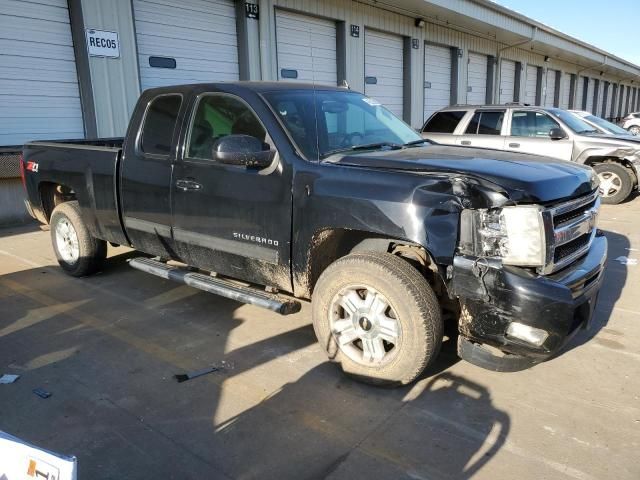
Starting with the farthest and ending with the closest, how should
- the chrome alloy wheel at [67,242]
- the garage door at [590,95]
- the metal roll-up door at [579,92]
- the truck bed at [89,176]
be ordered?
1. the garage door at [590,95]
2. the metal roll-up door at [579,92]
3. the chrome alloy wheel at [67,242]
4. the truck bed at [89,176]

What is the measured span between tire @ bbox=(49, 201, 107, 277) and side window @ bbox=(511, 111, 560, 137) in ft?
25.1

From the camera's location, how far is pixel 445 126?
10.3 m

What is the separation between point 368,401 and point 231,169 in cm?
192

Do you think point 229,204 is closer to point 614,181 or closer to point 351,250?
point 351,250

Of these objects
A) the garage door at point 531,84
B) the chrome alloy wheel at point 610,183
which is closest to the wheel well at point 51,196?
the chrome alloy wheel at point 610,183

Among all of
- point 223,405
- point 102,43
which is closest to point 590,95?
point 102,43

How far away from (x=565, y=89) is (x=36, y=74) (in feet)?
103

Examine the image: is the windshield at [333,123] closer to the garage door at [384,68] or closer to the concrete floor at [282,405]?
the concrete floor at [282,405]

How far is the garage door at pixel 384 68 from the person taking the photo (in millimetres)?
15859

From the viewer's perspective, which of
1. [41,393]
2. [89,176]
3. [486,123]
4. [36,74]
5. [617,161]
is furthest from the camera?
[486,123]

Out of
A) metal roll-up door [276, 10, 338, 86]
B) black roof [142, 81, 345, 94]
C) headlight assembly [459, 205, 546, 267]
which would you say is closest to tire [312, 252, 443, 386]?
headlight assembly [459, 205, 546, 267]

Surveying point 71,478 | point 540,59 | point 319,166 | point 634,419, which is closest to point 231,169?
point 319,166

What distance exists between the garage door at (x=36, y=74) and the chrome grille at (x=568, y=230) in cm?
885

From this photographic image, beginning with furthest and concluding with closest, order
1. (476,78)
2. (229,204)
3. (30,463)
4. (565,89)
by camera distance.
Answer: (565,89)
(476,78)
(229,204)
(30,463)
